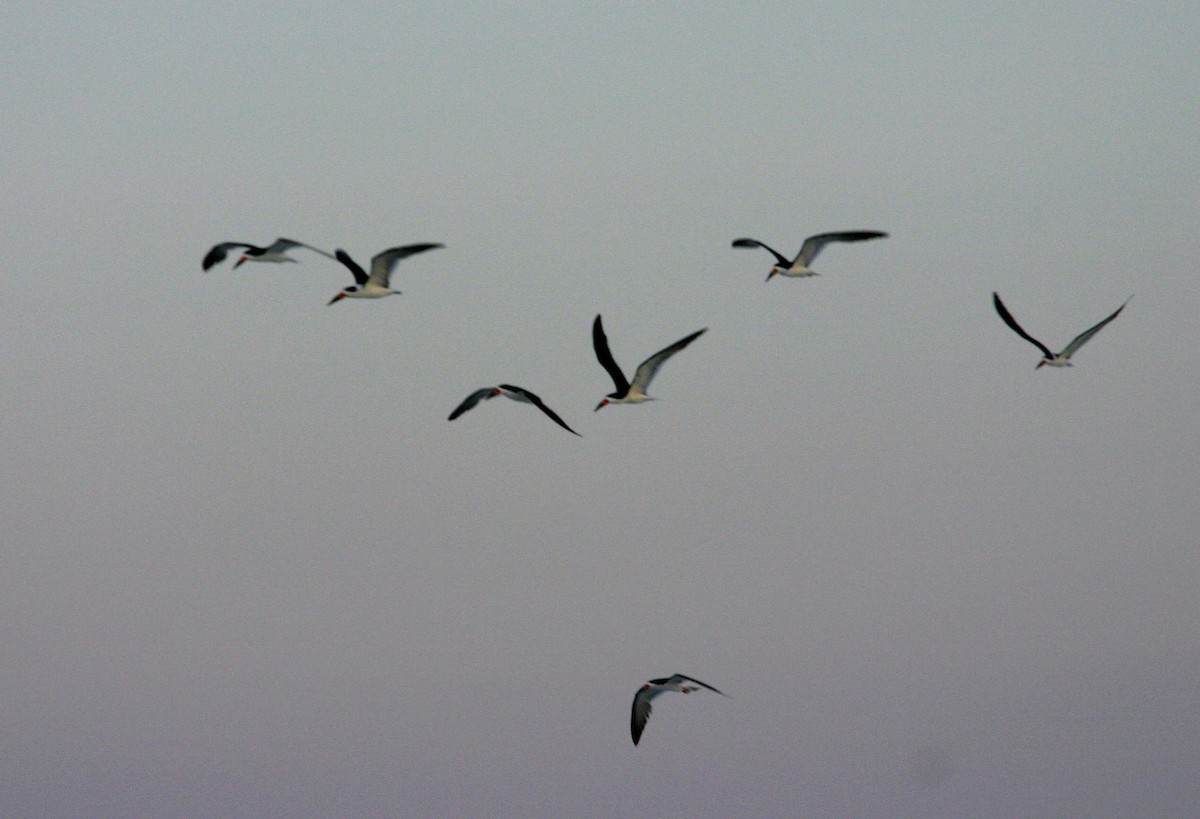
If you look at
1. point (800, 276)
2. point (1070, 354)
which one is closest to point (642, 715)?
point (800, 276)

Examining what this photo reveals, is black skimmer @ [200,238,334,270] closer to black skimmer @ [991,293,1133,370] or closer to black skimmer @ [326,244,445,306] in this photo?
black skimmer @ [326,244,445,306]

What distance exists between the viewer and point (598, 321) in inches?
1323

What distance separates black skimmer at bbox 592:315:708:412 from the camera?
3362cm

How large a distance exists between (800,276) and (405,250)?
1108 centimetres

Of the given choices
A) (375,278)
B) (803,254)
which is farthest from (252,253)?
(803,254)

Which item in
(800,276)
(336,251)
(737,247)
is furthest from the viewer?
(800,276)

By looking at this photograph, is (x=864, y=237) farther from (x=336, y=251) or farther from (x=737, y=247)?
(x=336, y=251)

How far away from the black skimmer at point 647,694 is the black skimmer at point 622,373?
7.55m

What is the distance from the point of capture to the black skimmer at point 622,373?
110 feet

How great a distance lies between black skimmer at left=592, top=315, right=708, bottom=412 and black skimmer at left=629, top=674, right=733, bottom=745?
7.55 meters

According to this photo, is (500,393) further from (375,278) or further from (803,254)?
(803,254)

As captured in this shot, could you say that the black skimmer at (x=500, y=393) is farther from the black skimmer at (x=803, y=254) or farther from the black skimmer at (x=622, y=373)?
the black skimmer at (x=803, y=254)

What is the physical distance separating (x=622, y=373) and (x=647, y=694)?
9881mm

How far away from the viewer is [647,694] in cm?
3897
